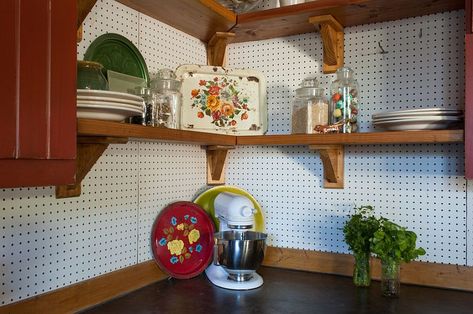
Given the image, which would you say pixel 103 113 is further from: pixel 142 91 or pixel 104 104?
pixel 142 91

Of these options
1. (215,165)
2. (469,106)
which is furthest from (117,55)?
(469,106)

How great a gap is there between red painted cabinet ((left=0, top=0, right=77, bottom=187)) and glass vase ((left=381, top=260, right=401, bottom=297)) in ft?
3.40

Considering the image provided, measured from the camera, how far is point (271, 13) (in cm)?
160

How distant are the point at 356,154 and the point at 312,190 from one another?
0.75ft

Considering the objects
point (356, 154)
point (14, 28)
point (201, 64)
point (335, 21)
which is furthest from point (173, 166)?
point (14, 28)

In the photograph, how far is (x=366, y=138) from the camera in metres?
1.41

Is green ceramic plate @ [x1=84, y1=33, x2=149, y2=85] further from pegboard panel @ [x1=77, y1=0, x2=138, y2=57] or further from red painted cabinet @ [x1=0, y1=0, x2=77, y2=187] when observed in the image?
red painted cabinet @ [x1=0, y1=0, x2=77, y2=187]

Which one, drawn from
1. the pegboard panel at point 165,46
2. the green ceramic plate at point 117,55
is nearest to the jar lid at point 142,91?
the green ceramic plate at point 117,55

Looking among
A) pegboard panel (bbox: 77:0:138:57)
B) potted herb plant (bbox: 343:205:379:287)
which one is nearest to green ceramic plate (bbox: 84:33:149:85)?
pegboard panel (bbox: 77:0:138:57)

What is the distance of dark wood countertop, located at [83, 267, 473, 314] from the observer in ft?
4.35

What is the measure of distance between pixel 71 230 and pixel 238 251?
0.55 m

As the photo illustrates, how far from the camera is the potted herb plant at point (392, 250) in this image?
1.38m

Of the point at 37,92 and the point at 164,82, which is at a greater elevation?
the point at 164,82

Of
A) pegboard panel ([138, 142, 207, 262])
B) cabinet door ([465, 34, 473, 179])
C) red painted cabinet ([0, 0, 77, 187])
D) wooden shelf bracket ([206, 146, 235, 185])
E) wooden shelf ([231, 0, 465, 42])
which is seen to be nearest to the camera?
red painted cabinet ([0, 0, 77, 187])
